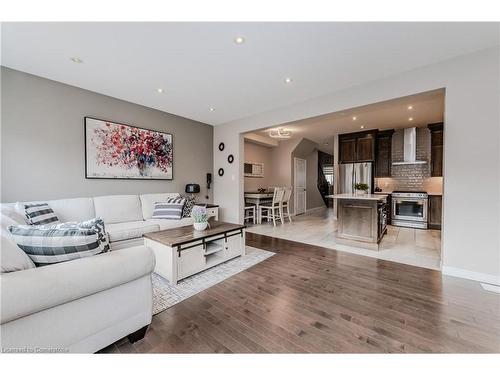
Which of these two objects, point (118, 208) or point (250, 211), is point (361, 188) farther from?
point (118, 208)

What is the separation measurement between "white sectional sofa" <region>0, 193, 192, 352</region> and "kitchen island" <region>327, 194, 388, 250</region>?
322 centimetres

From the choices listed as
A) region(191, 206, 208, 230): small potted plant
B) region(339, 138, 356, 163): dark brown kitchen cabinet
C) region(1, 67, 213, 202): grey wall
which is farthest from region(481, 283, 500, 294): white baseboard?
region(1, 67, 213, 202): grey wall

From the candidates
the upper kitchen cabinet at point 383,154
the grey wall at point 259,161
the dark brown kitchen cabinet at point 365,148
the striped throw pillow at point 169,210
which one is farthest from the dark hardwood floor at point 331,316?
the grey wall at point 259,161

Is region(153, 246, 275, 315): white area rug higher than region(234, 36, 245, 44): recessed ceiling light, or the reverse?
region(234, 36, 245, 44): recessed ceiling light

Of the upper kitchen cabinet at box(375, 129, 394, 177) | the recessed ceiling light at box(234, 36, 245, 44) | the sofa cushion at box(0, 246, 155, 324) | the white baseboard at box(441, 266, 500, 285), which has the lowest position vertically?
the white baseboard at box(441, 266, 500, 285)

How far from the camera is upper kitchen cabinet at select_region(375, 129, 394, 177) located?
18.6ft

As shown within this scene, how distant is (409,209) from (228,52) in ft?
18.3

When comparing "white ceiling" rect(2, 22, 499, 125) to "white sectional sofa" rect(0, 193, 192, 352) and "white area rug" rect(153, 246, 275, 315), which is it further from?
"white area rug" rect(153, 246, 275, 315)

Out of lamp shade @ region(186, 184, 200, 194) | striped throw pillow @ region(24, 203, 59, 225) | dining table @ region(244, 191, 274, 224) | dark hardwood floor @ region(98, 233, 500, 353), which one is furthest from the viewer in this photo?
dining table @ region(244, 191, 274, 224)

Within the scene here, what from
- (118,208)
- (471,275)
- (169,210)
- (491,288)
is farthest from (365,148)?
(118,208)

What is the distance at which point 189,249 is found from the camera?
2373 mm

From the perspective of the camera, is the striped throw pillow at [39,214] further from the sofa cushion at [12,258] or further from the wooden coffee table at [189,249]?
the sofa cushion at [12,258]

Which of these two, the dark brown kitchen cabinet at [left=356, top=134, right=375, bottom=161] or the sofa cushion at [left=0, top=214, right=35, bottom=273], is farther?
the dark brown kitchen cabinet at [left=356, top=134, right=375, bottom=161]
